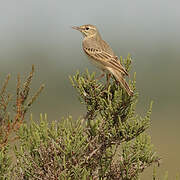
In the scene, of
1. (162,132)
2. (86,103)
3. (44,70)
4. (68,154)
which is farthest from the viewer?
(44,70)

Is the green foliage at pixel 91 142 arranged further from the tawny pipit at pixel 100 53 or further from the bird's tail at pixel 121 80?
the tawny pipit at pixel 100 53

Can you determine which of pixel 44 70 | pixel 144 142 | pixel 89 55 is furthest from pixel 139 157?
pixel 44 70

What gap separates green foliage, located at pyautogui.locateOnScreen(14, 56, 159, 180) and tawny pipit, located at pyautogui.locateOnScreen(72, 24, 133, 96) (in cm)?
45

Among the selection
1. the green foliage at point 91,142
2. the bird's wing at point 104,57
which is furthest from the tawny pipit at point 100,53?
the green foliage at point 91,142

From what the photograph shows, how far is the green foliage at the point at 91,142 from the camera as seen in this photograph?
5.52 meters

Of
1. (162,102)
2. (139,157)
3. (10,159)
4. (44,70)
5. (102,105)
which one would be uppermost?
(44,70)

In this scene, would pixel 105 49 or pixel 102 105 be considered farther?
pixel 105 49

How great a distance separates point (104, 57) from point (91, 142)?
2.71 m

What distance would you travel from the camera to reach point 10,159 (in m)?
5.88

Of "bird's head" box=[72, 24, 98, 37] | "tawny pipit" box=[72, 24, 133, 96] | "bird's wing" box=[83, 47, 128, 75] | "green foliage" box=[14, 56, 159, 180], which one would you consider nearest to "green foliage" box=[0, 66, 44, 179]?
"green foliage" box=[14, 56, 159, 180]

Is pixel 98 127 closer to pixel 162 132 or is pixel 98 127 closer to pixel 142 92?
pixel 162 132

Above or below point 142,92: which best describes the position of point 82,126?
below

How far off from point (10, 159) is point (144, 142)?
177 cm

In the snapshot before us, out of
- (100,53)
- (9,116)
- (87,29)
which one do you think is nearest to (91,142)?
(9,116)
